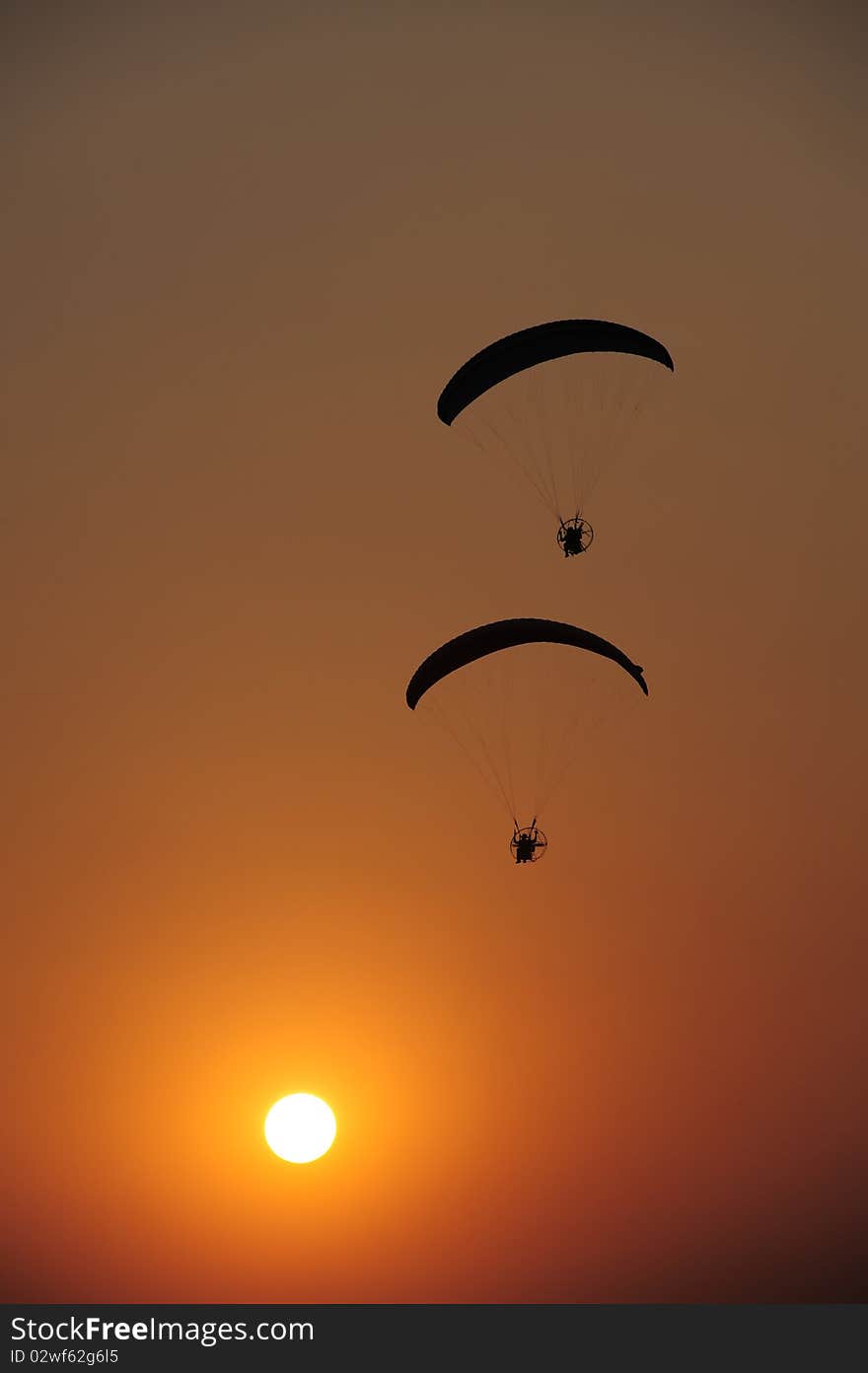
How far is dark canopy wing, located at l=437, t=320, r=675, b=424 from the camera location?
42.0 ft

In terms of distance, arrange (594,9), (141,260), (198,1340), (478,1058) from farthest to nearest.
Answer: (478,1058), (198,1340), (141,260), (594,9)

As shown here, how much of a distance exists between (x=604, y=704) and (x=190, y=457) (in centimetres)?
675

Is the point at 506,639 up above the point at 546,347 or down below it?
below

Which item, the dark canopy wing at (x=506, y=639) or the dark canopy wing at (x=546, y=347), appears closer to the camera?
the dark canopy wing at (x=546, y=347)

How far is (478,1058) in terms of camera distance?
66.0 ft

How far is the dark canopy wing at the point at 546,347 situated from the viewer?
1280cm

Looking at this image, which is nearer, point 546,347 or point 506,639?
point 546,347

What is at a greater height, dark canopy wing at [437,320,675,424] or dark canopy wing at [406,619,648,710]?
dark canopy wing at [437,320,675,424]

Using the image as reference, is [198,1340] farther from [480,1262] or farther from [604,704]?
[604,704]

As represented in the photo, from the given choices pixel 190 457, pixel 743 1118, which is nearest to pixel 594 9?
pixel 190 457

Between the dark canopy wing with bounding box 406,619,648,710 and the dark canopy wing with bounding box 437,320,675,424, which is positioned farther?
the dark canopy wing with bounding box 406,619,648,710

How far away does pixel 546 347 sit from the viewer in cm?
1289

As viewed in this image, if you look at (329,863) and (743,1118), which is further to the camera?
(743,1118)

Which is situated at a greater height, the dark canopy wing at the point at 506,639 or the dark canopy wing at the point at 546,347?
the dark canopy wing at the point at 546,347
